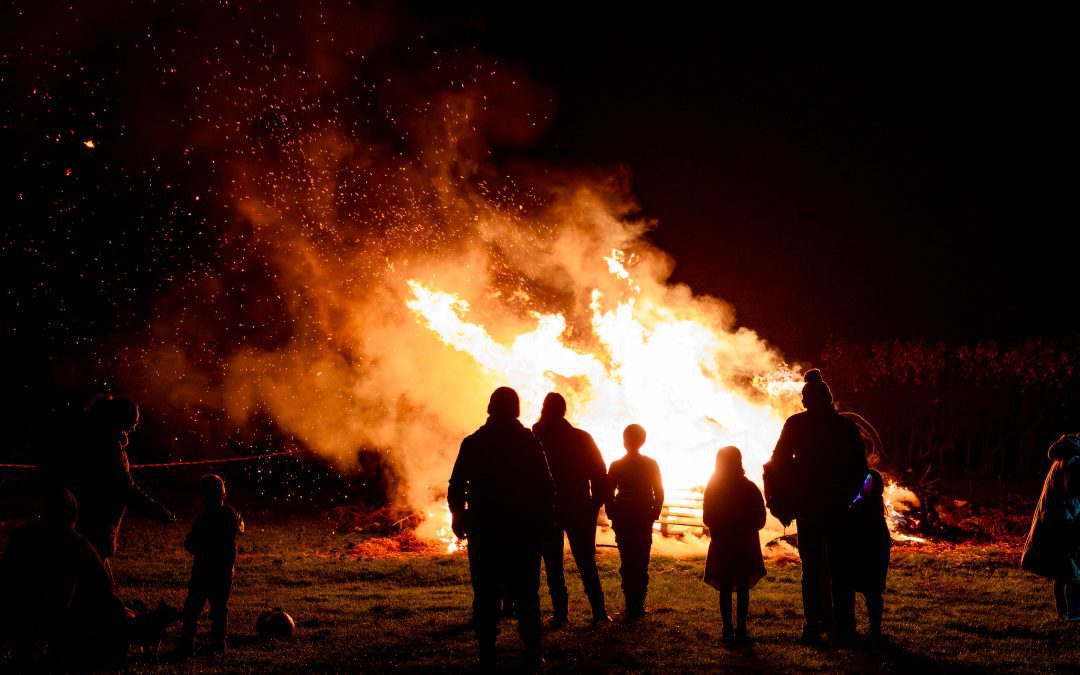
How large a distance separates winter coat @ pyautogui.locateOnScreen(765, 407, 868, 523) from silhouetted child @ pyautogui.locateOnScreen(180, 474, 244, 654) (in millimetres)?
4528

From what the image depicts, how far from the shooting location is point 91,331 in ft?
69.6

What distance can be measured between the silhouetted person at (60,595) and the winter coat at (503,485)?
8.47 ft

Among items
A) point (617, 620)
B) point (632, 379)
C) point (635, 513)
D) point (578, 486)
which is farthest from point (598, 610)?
point (632, 379)

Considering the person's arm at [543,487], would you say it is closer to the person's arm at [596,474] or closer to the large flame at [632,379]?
the person's arm at [596,474]

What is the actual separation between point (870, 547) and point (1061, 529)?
6.10ft

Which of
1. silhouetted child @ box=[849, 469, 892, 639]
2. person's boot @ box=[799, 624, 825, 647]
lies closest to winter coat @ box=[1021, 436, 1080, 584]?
silhouetted child @ box=[849, 469, 892, 639]

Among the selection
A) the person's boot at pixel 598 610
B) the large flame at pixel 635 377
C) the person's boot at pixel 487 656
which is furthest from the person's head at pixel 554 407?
the large flame at pixel 635 377

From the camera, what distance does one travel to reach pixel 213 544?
6.14 metres

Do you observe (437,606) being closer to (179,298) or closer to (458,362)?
(458,362)

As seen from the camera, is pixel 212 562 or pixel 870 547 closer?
pixel 212 562

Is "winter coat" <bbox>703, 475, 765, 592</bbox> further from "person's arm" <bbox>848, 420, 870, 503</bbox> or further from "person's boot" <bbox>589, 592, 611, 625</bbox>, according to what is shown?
"person's boot" <bbox>589, 592, 611, 625</bbox>

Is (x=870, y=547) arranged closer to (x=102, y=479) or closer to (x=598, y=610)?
(x=598, y=610)

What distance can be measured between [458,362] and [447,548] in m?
4.54

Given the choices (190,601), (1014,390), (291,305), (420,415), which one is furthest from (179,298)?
(1014,390)
